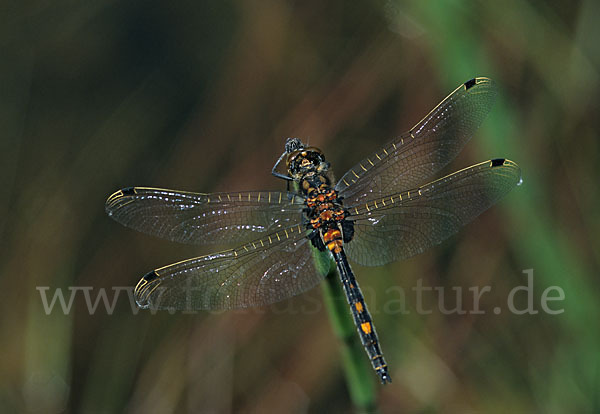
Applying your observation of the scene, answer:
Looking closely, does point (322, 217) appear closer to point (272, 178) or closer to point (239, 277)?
point (239, 277)

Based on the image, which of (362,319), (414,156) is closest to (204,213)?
(362,319)

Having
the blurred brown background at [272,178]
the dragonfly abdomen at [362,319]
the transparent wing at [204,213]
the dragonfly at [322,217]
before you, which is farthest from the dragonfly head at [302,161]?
the blurred brown background at [272,178]

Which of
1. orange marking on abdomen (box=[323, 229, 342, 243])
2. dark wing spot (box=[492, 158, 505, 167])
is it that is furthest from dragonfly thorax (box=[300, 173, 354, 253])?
dark wing spot (box=[492, 158, 505, 167])

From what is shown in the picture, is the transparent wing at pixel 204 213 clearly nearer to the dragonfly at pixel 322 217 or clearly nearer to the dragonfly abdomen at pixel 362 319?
the dragonfly at pixel 322 217

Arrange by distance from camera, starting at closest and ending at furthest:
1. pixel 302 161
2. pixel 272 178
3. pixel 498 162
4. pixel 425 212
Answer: pixel 498 162 → pixel 425 212 → pixel 302 161 → pixel 272 178

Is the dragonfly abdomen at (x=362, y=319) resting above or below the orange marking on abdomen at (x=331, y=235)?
below

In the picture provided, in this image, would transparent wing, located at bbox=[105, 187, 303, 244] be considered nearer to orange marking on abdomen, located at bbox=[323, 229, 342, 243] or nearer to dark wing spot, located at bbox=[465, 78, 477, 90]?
orange marking on abdomen, located at bbox=[323, 229, 342, 243]
